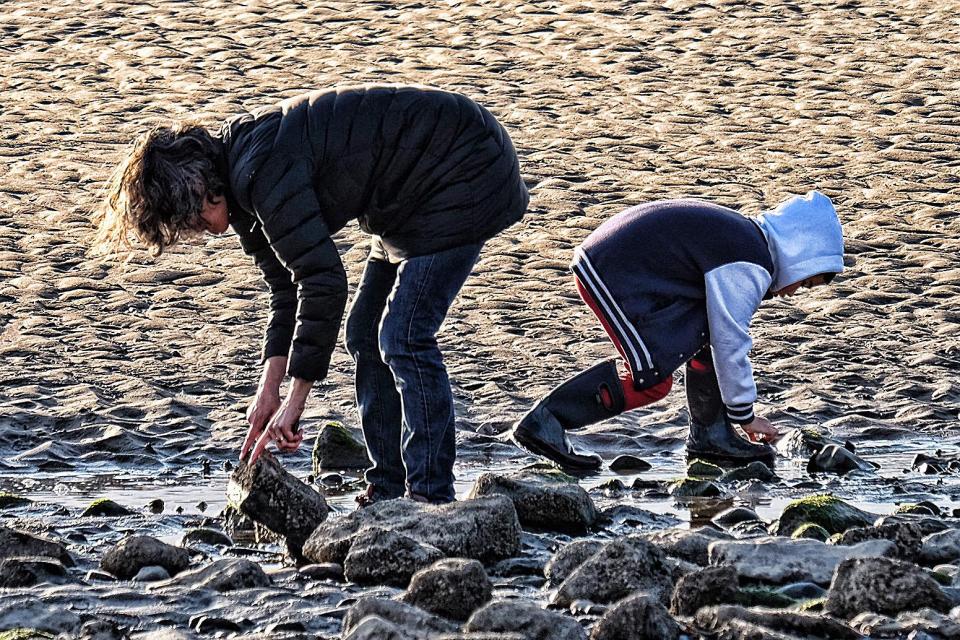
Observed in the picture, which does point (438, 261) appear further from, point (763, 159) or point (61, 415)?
point (763, 159)

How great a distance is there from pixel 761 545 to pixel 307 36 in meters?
12.7

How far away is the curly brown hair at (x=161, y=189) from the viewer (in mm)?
4441

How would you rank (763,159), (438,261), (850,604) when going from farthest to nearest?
(763,159) → (438,261) → (850,604)

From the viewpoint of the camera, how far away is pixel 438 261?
15.8 ft

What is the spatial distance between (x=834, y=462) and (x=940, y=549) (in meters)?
1.35

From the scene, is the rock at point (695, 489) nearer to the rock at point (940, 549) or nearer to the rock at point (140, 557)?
the rock at point (940, 549)

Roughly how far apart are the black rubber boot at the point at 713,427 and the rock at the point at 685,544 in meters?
1.40

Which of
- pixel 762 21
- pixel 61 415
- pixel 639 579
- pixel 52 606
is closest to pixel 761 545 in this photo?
pixel 639 579

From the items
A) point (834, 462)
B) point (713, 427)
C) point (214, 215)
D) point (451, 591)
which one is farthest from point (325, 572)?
point (834, 462)

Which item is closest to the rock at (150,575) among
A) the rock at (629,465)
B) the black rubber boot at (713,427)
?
the rock at (629,465)

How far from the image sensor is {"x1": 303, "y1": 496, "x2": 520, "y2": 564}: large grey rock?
4453 mm

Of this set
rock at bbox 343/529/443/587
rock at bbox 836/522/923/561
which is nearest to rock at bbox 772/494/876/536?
rock at bbox 836/522/923/561

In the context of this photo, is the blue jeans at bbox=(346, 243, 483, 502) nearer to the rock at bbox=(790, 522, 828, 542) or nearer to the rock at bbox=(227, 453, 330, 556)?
the rock at bbox=(227, 453, 330, 556)

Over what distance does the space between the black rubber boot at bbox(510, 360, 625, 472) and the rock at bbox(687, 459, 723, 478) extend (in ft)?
1.13
